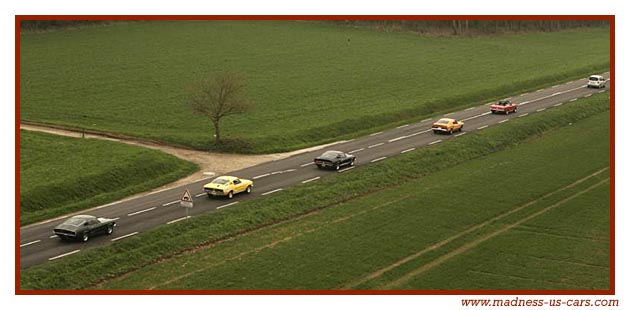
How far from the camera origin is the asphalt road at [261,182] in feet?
170

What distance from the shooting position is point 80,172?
6406 cm

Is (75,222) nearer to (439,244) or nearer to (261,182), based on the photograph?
(261,182)

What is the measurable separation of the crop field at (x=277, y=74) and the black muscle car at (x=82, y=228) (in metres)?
24.2

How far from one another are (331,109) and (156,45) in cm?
3824

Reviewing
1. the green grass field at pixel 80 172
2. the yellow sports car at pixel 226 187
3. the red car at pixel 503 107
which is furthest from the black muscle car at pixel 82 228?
the red car at pixel 503 107

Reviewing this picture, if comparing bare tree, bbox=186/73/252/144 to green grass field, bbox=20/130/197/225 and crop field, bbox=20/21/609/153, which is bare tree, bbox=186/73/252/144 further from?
green grass field, bbox=20/130/197/225

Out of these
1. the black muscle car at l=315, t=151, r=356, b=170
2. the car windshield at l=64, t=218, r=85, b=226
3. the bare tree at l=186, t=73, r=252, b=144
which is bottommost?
the car windshield at l=64, t=218, r=85, b=226

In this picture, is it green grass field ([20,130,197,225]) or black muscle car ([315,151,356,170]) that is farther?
black muscle car ([315,151,356,170])

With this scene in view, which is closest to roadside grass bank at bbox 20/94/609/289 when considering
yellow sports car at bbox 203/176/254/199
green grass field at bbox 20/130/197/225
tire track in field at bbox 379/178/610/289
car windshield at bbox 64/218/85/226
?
yellow sports car at bbox 203/176/254/199

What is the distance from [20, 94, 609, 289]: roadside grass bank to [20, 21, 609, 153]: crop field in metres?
11.7

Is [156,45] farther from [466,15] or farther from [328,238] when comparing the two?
[466,15]

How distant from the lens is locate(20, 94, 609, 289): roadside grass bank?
157 feet

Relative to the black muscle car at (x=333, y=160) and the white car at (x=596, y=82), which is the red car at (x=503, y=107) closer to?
the white car at (x=596, y=82)

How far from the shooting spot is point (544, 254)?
5319 centimetres
